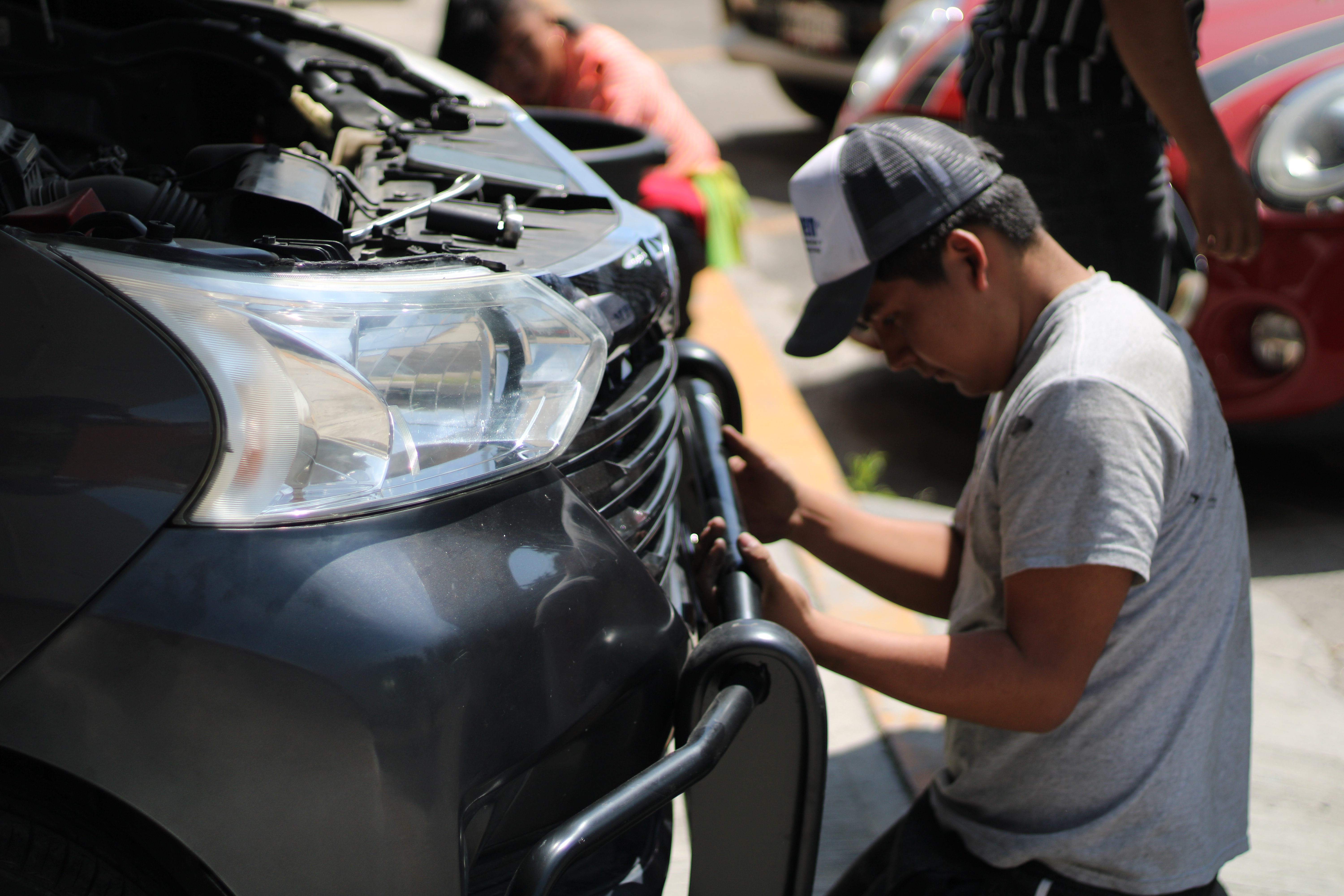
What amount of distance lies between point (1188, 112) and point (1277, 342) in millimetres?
1044

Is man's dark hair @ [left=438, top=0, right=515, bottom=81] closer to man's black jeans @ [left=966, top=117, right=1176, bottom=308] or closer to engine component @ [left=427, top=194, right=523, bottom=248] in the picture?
man's black jeans @ [left=966, top=117, right=1176, bottom=308]

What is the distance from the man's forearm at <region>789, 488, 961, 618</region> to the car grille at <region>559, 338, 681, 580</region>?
39 cm

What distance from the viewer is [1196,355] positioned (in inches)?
66.1

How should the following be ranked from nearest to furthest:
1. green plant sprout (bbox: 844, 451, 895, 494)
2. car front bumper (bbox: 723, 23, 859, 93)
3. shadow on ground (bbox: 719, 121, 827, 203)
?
green plant sprout (bbox: 844, 451, 895, 494), shadow on ground (bbox: 719, 121, 827, 203), car front bumper (bbox: 723, 23, 859, 93)

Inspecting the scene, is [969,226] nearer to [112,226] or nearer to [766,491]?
[766,491]

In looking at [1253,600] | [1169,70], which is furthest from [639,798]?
[1253,600]

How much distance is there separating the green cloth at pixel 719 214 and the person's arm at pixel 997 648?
2.09 meters

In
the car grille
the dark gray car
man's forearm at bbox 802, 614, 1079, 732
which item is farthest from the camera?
man's forearm at bbox 802, 614, 1079, 732

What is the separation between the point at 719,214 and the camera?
3564 millimetres

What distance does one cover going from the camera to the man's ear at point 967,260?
159 centimetres

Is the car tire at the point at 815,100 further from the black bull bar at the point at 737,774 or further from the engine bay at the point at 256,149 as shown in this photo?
the black bull bar at the point at 737,774

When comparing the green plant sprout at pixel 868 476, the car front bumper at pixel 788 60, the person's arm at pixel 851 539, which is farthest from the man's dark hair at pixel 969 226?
the car front bumper at pixel 788 60

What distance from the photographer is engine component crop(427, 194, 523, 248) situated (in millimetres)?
1543

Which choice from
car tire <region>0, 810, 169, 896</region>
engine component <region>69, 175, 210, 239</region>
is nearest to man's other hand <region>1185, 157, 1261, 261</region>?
engine component <region>69, 175, 210, 239</region>
